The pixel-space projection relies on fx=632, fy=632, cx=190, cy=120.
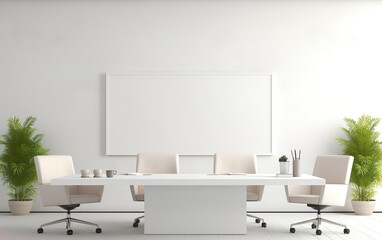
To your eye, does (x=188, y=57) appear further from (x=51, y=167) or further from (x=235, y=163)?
(x=51, y=167)

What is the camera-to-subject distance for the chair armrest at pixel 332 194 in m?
7.23

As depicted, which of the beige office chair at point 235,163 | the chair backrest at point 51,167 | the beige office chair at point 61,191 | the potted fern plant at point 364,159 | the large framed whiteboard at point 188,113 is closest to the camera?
the beige office chair at point 61,191

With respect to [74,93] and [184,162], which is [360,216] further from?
[74,93]

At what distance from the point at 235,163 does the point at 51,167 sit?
239 centimetres

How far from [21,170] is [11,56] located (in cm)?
188

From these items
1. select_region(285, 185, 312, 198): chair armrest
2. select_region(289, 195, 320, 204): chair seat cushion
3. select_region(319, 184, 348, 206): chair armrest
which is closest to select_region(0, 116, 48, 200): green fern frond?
select_region(285, 185, 312, 198): chair armrest

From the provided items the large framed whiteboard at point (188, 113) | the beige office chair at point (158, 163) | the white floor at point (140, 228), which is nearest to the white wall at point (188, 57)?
the large framed whiteboard at point (188, 113)

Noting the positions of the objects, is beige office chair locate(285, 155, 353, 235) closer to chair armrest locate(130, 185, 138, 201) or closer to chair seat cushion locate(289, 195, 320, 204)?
chair seat cushion locate(289, 195, 320, 204)

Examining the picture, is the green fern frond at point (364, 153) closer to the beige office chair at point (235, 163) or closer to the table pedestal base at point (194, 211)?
the beige office chair at point (235, 163)

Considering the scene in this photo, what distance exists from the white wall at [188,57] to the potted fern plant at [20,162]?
0.34 m

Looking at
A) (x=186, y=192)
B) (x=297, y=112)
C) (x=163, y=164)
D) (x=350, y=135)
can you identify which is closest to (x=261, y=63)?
(x=297, y=112)

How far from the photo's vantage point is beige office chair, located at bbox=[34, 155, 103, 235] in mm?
7203

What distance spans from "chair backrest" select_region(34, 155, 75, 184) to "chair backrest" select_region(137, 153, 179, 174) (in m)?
0.93

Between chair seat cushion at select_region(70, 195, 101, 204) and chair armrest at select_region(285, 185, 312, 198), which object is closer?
chair seat cushion at select_region(70, 195, 101, 204)
